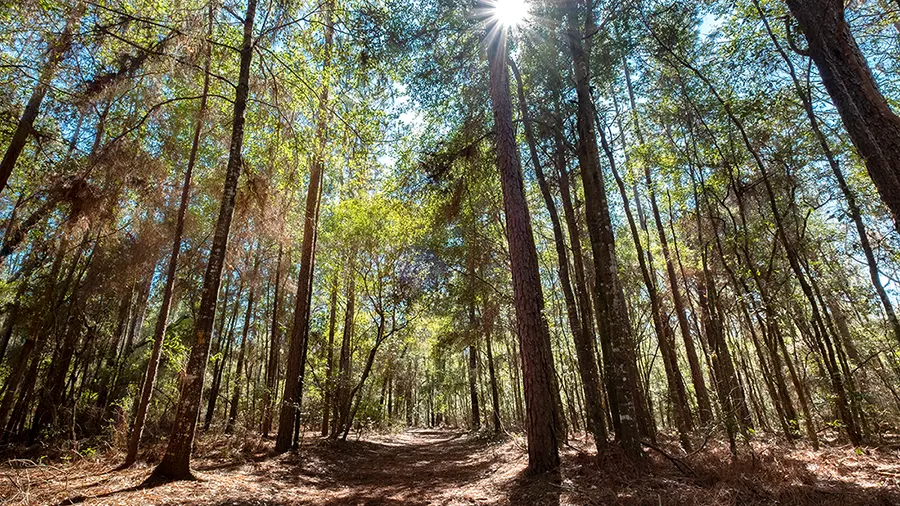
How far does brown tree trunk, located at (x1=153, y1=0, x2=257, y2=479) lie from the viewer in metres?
5.71

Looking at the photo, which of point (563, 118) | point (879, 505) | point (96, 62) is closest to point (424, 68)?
point (563, 118)

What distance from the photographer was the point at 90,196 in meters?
6.98

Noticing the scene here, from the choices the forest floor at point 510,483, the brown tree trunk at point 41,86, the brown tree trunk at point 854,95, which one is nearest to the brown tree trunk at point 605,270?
the forest floor at point 510,483

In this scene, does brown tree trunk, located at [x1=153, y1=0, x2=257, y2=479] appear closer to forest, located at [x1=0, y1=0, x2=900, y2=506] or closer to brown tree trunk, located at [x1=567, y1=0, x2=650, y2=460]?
forest, located at [x1=0, y1=0, x2=900, y2=506]

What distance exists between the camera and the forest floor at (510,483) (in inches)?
168

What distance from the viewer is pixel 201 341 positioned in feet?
19.9

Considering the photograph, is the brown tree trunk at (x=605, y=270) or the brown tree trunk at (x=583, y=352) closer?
the brown tree trunk at (x=605, y=270)

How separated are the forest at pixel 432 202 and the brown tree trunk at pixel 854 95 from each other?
0.08ft

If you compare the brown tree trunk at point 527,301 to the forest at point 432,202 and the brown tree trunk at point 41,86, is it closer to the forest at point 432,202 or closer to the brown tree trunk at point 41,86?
the forest at point 432,202

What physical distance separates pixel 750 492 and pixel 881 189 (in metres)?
3.51

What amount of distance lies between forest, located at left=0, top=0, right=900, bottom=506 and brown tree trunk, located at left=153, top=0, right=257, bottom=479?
0.12 feet

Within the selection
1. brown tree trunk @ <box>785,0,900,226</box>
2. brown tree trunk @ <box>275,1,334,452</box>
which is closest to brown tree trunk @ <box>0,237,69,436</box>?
brown tree trunk @ <box>275,1,334,452</box>

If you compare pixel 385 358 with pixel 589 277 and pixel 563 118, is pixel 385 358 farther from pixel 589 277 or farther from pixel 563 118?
pixel 563 118

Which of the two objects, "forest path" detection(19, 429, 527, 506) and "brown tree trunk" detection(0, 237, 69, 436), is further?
"brown tree trunk" detection(0, 237, 69, 436)
